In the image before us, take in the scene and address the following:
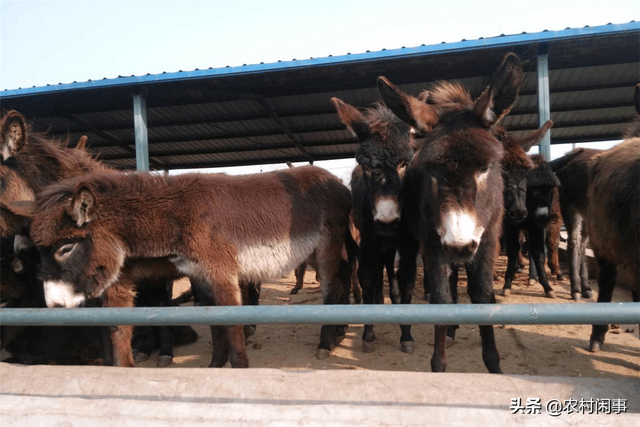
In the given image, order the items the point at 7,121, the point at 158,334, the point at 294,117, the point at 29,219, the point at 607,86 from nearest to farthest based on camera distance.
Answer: the point at 29,219
the point at 7,121
the point at 158,334
the point at 607,86
the point at 294,117

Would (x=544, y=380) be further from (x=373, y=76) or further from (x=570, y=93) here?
(x=570, y=93)

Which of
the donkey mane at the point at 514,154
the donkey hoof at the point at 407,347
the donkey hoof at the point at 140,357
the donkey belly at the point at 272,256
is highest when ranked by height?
the donkey mane at the point at 514,154

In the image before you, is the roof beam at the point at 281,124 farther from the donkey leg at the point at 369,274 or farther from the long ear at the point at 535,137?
the long ear at the point at 535,137

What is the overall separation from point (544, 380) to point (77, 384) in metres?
2.93

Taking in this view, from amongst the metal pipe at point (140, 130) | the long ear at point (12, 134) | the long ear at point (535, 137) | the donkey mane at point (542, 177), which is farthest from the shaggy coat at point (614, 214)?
the metal pipe at point (140, 130)

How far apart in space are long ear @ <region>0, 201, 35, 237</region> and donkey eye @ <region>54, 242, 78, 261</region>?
0.47m

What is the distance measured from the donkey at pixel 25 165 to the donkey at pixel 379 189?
3187 millimetres

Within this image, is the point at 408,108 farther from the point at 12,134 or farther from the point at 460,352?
the point at 12,134

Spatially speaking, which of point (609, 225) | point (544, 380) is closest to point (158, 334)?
point (544, 380)

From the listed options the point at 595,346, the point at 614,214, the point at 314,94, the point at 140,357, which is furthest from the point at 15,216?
the point at 314,94

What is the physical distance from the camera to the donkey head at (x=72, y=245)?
308 cm

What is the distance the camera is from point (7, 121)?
12.5 feet

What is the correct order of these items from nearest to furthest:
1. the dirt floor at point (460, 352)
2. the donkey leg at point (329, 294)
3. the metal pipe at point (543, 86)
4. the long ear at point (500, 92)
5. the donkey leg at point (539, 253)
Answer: the long ear at point (500, 92)
the dirt floor at point (460, 352)
the donkey leg at point (329, 294)
the donkey leg at point (539, 253)
the metal pipe at point (543, 86)

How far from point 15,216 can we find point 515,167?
557 centimetres
